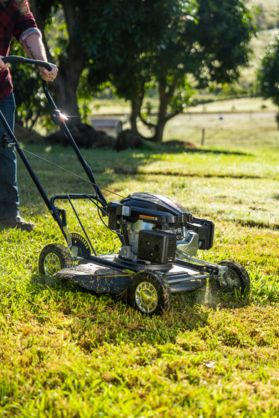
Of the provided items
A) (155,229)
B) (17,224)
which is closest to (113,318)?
(155,229)

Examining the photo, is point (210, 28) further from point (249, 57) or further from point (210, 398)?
point (210, 398)

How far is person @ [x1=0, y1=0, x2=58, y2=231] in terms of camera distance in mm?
5723

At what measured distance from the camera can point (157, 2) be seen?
65.6 ft

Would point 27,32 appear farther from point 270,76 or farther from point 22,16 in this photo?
point 270,76

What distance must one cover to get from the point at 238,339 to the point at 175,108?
30648 mm

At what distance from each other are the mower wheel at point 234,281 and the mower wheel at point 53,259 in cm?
108

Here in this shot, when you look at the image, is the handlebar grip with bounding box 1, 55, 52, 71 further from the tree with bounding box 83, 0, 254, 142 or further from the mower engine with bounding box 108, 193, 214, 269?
the tree with bounding box 83, 0, 254, 142

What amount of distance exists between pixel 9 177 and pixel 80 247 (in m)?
1.83


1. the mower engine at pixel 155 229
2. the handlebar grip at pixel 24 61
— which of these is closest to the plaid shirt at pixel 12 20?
the handlebar grip at pixel 24 61

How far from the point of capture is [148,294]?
4.09 meters

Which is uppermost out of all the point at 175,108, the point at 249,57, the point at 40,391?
the point at 249,57

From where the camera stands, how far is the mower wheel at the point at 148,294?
3965 millimetres

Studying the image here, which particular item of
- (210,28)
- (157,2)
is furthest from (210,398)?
(210,28)

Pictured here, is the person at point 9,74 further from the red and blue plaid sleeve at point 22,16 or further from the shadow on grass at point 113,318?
the shadow on grass at point 113,318
